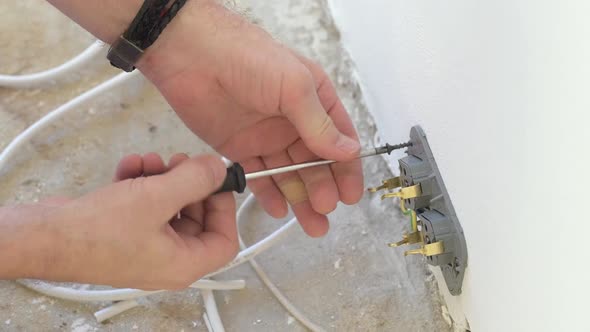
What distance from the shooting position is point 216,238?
1.83ft

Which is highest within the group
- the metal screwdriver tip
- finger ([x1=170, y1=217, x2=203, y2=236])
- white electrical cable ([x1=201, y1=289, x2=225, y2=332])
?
the metal screwdriver tip

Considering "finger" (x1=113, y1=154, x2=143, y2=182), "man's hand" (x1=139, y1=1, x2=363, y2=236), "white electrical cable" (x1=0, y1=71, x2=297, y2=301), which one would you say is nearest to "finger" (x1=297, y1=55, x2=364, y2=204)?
"man's hand" (x1=139, y1=1, x2=363, y2=236)

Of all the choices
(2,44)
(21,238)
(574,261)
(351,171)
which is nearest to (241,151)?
(351,171)

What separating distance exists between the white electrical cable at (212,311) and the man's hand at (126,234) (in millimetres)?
168

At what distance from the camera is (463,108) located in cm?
49

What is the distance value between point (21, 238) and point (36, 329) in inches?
10.7

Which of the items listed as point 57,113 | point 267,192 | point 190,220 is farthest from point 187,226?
point 57,113

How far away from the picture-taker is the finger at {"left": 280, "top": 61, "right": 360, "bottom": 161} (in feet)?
1.90

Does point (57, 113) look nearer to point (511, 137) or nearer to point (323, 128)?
point (323, 128)

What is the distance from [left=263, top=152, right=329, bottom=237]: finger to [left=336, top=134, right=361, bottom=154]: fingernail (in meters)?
0.09

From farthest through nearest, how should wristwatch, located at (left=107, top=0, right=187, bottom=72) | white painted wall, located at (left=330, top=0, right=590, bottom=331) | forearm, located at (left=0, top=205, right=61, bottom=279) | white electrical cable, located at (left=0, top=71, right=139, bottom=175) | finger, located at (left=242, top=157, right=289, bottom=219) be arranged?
white electrical cable, located at (left=0, top=71, right=139, bottom=175)
finger, located at (left=242, top=157, right=289, bottom=219)
wristwatch, located at (left=107, top=0, right=187, bottom=72)
forearm, located at (left=0, top=205, right=61, bottom=279)
white painted wall, located at (left=330, top=0, right=590, bottom=331)

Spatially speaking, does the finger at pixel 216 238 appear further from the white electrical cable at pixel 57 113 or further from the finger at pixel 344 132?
the white electrical cable at pixel 57 113

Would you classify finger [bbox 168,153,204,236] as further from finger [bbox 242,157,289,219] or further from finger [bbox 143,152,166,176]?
finger [bbox 242,157,289,219]

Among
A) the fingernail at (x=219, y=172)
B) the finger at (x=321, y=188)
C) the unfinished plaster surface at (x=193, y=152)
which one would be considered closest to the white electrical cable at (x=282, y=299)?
the unfinished plaster surface at (x=193, y=152)
